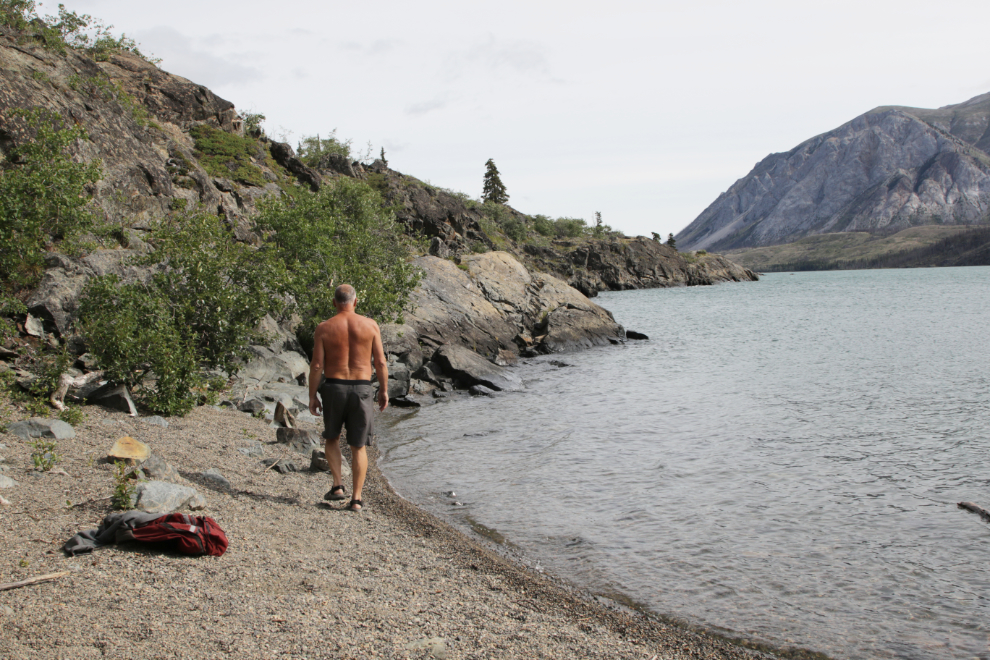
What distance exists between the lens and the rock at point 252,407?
16441 millimetres

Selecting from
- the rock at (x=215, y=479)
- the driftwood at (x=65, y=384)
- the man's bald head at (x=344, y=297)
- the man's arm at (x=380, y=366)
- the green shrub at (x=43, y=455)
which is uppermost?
the man's bald head at (x=344, y=297)

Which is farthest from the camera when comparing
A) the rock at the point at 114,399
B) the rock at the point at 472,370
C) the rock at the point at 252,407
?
the rock at the point at 472,370

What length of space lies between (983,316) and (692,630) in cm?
5815

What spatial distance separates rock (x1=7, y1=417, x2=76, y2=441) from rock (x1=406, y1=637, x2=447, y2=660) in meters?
8.16

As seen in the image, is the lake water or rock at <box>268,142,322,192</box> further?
rock at <box>268,142,322,192</box>

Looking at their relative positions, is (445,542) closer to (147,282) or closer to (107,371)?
(107,371)

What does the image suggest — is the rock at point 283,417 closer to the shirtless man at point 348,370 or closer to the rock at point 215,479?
the rock at point 215,479

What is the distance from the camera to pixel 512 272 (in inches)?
1795

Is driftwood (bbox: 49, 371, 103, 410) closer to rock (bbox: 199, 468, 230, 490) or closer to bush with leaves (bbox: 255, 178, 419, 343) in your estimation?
rock (bbox: 199, 468, 230, 490)

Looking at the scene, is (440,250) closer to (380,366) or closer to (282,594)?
(380,366)

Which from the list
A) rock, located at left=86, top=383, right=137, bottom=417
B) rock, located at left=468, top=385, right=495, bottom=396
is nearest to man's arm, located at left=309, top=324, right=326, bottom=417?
rock, located at left=86, top=383, right=137, bottom=417

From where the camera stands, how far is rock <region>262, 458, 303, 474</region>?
1202 centimetres

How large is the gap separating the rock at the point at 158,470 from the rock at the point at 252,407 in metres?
6.43

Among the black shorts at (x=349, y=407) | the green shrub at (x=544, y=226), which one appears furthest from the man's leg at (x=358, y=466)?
the green shrub at (x=544, y=226)
